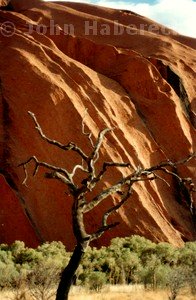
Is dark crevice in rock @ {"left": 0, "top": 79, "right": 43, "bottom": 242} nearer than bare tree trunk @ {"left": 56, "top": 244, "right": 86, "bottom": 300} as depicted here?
No

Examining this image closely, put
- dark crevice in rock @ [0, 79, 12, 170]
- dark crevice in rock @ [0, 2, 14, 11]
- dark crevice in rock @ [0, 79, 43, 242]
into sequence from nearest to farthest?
dark crevice in rock @ [0, 79, 43, 242], dark crevice in rock @ [0, 79, 12, 170], dark crevice in rock @ [0, 2, 14, 11]

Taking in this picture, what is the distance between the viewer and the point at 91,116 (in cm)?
3416

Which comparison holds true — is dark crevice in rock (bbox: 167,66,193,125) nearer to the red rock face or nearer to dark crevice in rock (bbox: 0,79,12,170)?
the red rock face

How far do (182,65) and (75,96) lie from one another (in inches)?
603

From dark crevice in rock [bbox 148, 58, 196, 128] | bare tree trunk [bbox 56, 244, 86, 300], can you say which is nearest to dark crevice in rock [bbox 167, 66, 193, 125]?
dark crevice in rock [bbox 148, 58, 196, 128]

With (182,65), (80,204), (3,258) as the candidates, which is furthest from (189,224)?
(80,204)

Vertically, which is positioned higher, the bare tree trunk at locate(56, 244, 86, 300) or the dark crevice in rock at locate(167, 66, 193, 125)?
the dark crevice in rock at locate(167, 66, 193, 125)

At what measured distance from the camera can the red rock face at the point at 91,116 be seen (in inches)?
1170

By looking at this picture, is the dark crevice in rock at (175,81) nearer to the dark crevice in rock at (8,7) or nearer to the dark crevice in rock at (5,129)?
the dark crevice in rock at (5,129)

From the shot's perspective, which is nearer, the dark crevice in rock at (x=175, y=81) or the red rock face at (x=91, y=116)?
the red rock face at (x=91, y=116)

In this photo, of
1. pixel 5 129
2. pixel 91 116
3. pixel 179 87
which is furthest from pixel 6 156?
pixel 179 87

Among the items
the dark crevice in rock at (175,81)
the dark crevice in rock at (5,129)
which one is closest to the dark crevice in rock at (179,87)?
the dark crevice in rock at (175,81)

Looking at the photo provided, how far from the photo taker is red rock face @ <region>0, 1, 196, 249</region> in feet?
97.5

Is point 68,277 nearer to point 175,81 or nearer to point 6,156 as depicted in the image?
point 6,156
